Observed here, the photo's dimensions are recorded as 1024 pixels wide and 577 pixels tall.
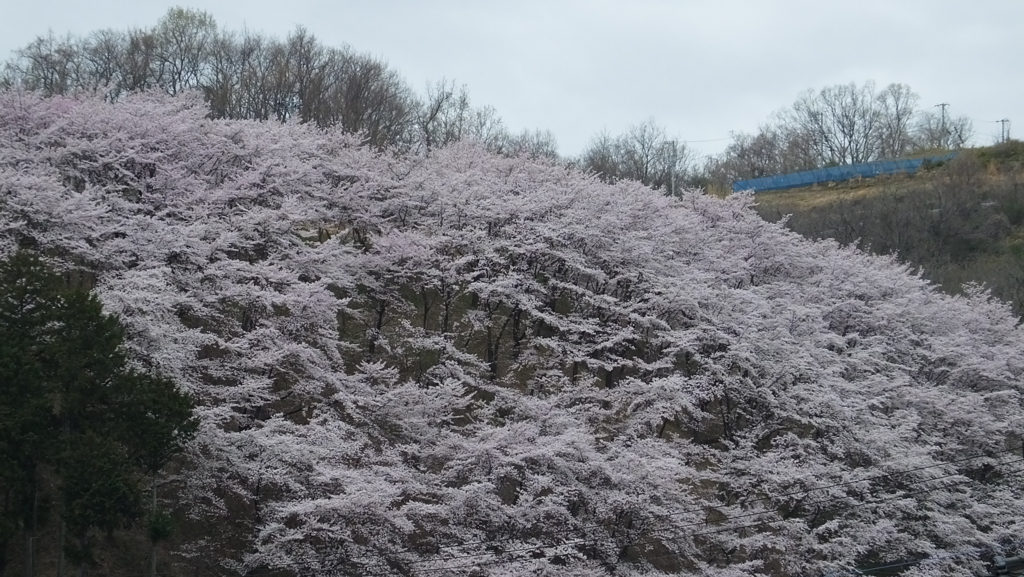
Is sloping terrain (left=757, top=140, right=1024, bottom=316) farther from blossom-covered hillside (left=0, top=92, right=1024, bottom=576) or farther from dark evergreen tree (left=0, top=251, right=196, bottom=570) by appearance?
dark evergreen tree (left=0, top=251, right=196, bottom=570)

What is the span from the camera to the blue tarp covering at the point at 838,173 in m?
57.0

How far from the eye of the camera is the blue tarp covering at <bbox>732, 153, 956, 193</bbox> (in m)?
57.0

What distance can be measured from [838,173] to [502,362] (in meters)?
41.9

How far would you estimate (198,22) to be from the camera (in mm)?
39562

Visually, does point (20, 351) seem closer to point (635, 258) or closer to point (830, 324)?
point (635, 258)

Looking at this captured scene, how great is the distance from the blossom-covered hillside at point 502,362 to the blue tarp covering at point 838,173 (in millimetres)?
29274

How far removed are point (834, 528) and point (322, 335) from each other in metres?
11.7

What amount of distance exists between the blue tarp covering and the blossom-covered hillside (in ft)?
96.0

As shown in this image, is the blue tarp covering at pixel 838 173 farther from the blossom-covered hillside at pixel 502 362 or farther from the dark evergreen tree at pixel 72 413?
the dark evergreen tree at pixel 72 413

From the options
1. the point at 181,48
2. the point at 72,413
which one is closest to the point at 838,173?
the point at 181,48

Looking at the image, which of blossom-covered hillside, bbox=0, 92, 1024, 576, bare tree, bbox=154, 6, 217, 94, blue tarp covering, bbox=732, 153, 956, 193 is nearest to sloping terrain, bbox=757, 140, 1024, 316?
blue tarp covering, bbox=732, 153, 956, 193

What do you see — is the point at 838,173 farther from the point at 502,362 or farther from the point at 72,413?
the point at 72,413

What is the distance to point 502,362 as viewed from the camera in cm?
2358

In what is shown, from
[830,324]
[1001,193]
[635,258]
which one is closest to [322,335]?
[635,258]
